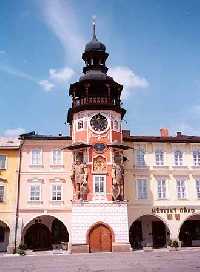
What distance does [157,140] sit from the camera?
40062mm

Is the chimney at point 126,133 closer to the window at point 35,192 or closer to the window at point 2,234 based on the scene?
the window at point 35,192

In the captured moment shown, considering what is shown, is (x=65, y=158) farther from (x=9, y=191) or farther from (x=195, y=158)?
(x=195, y=158)

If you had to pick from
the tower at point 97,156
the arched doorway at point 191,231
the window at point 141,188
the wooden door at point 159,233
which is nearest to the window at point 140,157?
the window at point 141,188

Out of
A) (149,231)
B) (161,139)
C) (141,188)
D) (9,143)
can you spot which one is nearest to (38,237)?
(9,143)

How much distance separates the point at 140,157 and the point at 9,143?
14187 millimetres

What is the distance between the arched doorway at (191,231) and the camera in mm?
40562

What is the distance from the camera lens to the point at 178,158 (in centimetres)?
4028

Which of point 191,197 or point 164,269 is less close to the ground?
point 191,197

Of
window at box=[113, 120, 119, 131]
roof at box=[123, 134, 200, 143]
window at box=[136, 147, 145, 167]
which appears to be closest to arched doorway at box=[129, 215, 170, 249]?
window at box=[136, 147, 145, 167]

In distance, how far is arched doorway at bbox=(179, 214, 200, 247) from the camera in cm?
4056

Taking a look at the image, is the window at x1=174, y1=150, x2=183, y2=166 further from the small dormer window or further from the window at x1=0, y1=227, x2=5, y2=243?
the window at x1=0, y1=227, x2=5, y2=243

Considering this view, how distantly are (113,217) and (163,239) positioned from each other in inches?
323

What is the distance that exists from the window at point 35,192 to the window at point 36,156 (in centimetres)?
244

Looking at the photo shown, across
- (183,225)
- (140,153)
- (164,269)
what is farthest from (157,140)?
(164,269)
